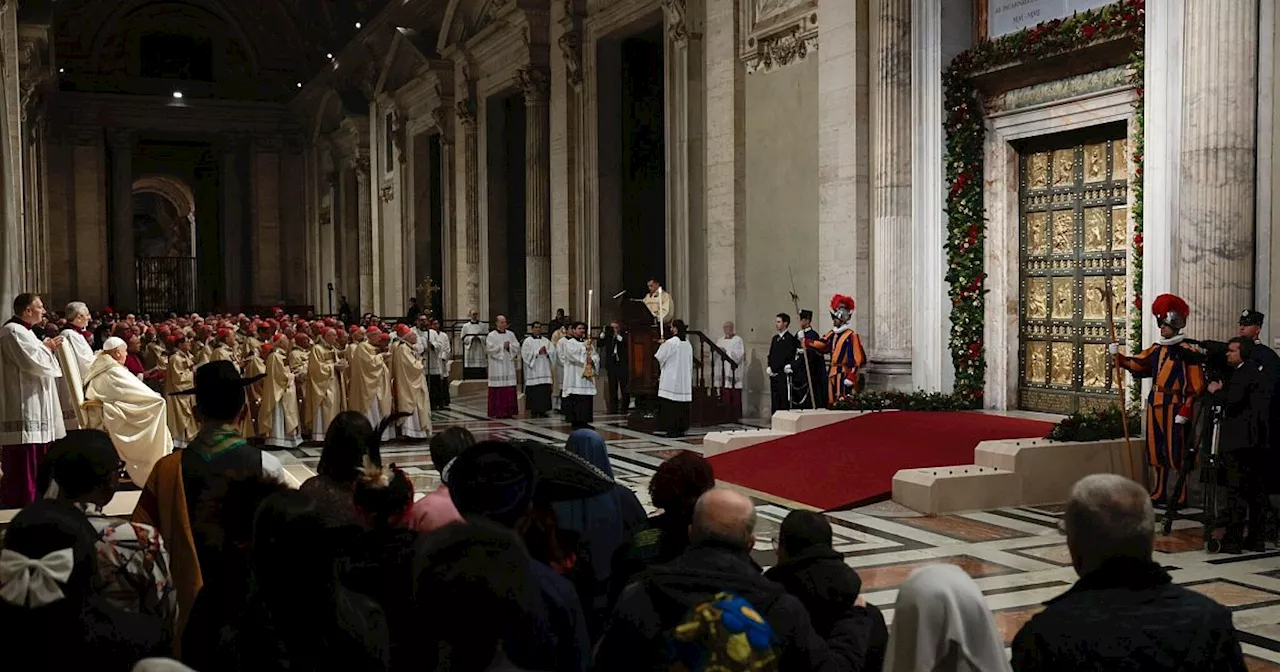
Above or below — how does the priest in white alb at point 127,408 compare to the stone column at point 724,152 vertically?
Result: below

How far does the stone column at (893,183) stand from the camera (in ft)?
46.5

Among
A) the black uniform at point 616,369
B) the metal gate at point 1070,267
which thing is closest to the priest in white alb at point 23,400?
the metal gate at point 1070,267

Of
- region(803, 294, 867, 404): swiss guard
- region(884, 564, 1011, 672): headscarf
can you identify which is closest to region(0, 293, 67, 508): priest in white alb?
region(884, 564, 1011, 672): headscarf

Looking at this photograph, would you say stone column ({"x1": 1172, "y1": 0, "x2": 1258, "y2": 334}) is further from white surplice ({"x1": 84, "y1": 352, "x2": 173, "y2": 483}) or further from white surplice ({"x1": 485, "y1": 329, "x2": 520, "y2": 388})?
white surplice ({"x1": 485, "y1": 329, "x2": 520, "y2": 388})

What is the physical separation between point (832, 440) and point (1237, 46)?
16.7 feet

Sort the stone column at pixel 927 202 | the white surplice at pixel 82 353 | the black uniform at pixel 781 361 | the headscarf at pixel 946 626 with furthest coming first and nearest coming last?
the black uniform at pixel 781 361 < the stone column at pixel 927 202 < the white surplice at pixel 82 353 < the headscarf at pixel 946 626

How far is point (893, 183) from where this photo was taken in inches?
560

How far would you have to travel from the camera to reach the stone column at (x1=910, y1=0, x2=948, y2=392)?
13.9 metres

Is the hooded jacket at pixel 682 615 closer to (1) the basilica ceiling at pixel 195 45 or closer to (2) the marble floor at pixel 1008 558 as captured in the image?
(2) the marble floor at pixel 1008 558

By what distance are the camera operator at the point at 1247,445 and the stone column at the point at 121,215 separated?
133 ft

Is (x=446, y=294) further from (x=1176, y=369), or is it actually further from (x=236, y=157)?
(x=1176, y=369)

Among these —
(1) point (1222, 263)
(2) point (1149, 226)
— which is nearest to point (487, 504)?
(1) point (1222, 263)

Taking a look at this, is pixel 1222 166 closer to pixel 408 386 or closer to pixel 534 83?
pixel 408 386

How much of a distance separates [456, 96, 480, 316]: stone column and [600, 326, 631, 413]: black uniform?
9274 millimetres
